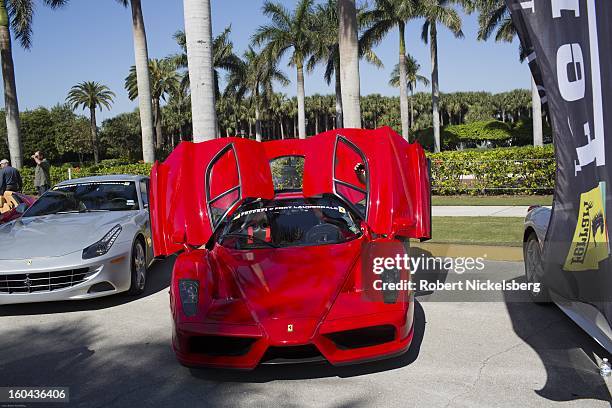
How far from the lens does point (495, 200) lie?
47.5ft

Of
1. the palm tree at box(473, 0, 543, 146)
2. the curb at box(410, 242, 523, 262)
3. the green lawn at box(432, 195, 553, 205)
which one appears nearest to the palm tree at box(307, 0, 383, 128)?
the palm tree at box(473, 0, 543, 146)

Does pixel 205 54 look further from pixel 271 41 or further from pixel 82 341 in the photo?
pixel 271 41

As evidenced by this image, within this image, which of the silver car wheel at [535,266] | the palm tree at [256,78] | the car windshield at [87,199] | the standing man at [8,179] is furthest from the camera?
Result: the palm tree at [256,78]

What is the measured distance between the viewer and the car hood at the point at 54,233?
580cm

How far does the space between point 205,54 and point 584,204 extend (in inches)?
284

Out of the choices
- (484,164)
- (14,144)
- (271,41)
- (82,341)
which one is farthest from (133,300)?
(271,41)

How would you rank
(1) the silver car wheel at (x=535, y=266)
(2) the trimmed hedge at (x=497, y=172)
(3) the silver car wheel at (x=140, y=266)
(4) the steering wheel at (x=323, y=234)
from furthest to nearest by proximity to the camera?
(2) the trimmed hedge at (x=497, y=172) < (3) the silver car wheel at (x=140, y=266) < (1) the silver car wheel at (x=535, y=266) < (4) the steering wheel at (x=323, y=234)

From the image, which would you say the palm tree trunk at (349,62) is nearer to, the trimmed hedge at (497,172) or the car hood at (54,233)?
the trimmed hedge at (497,172)

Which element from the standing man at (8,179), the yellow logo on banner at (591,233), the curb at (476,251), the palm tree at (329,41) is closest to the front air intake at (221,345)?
the yellow logo on banner at (591,233)

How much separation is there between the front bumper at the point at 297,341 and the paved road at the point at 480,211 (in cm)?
824

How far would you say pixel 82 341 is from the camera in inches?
194

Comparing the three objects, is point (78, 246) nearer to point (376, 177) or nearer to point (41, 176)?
point (376, 177)

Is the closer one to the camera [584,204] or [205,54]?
[584,204]

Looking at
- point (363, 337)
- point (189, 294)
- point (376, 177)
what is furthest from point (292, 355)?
point (376, 177)
